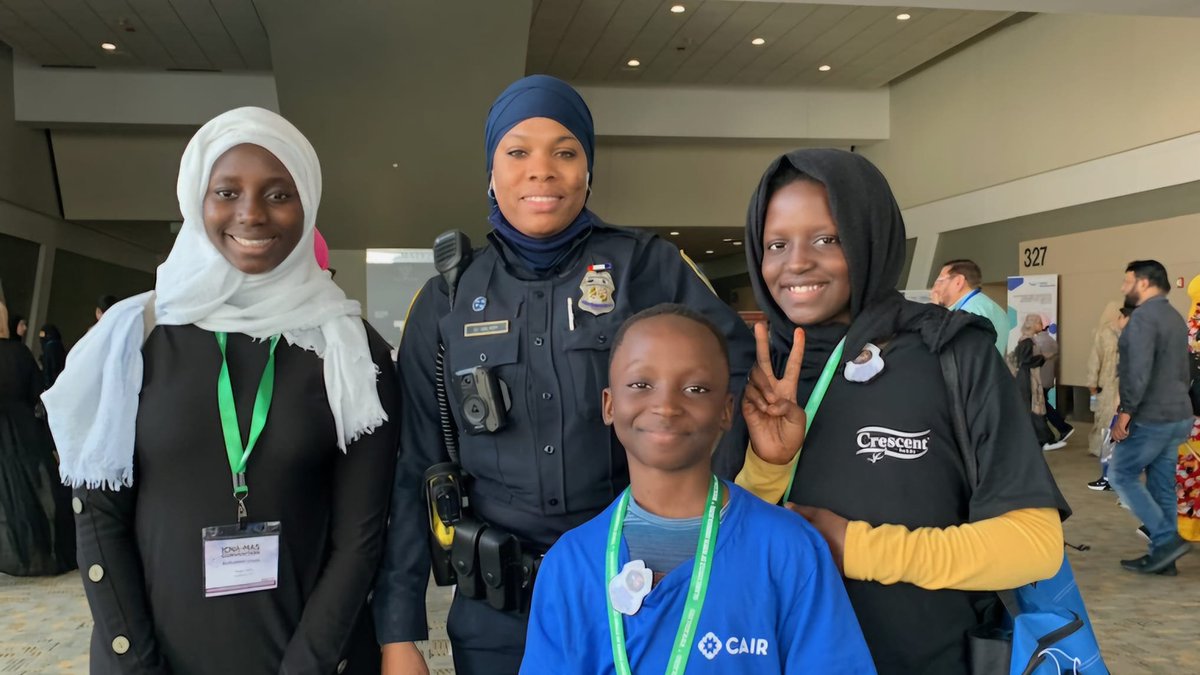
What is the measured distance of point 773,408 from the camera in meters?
1.38

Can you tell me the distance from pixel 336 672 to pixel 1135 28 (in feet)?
40.9

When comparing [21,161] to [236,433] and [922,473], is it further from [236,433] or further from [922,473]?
[922,473]

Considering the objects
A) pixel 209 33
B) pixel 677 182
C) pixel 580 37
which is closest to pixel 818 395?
pixel 580 37

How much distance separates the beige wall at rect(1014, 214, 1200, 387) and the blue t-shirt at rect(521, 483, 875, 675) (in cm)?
1094

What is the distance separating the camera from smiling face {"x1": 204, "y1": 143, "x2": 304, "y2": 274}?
1.48 metres

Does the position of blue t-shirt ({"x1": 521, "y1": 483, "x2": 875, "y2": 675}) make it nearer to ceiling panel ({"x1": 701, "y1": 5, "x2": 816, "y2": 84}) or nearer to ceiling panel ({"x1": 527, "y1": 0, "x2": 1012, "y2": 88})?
ceiling panel ({"x1": 527, "y1": 0, "x2": 1012, "y2": 88})

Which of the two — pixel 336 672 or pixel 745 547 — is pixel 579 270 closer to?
pixel 745 547

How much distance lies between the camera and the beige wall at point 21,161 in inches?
515

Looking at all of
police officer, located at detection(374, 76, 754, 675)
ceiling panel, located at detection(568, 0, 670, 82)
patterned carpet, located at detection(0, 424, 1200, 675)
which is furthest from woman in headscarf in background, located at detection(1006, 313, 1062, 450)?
police officer, located at detection(374, 76, 754, 675)

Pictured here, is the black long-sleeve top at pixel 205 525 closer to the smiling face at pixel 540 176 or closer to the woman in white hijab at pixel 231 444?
the woman in white hijab at pixel 231 444

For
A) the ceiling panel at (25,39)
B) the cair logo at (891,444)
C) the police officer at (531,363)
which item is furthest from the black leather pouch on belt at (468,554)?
the ceiling panel at (25,39)

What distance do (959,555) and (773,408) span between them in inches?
15.0

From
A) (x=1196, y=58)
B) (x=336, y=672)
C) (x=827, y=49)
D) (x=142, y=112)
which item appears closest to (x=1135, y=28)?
(x=1196, y=58)

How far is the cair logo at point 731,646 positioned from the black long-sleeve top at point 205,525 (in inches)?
27.6
